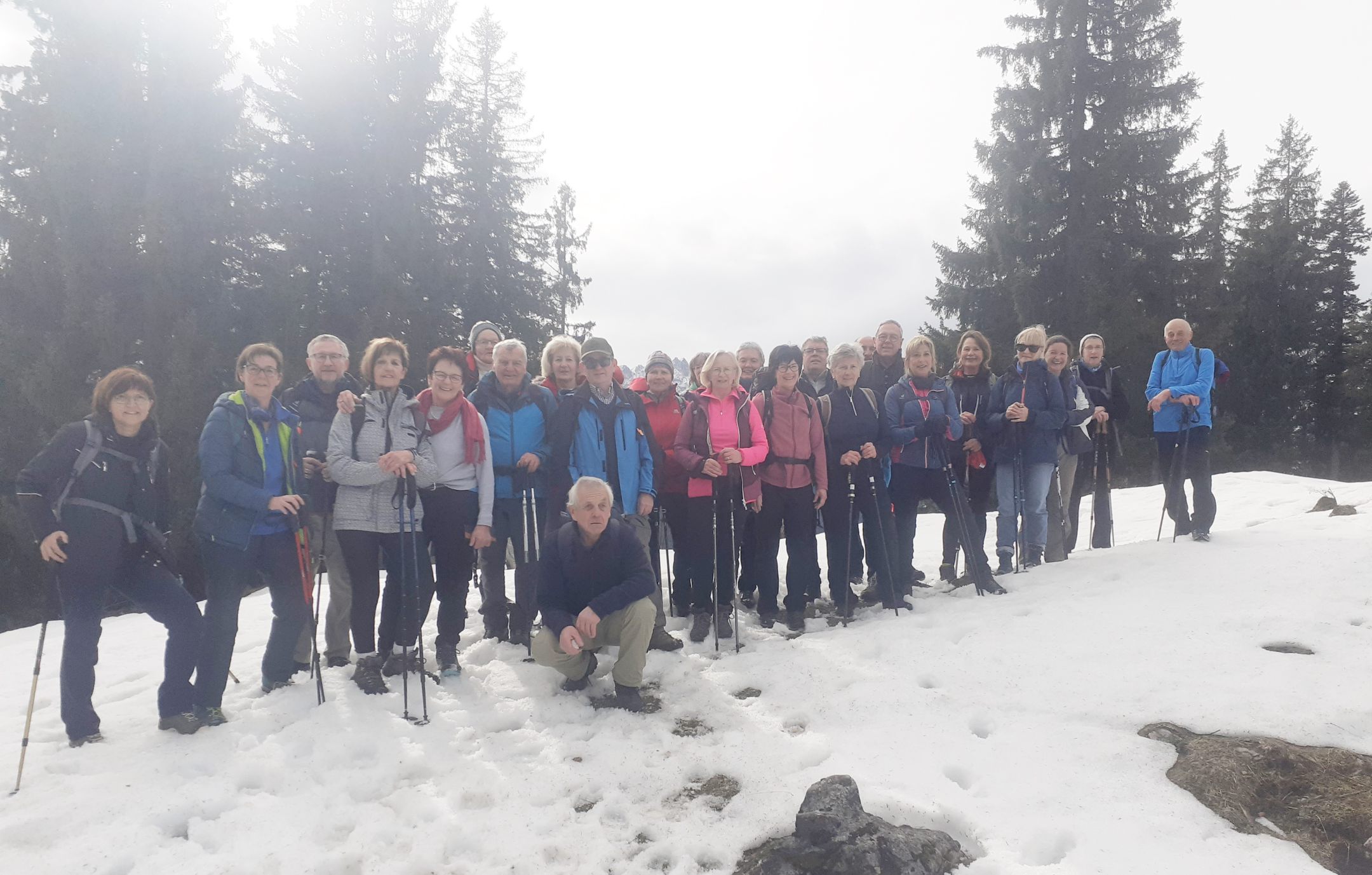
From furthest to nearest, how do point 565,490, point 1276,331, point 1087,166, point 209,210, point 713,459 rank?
point 1276,331
point 1087,166
point 209,210
point 713,459
point 565,490

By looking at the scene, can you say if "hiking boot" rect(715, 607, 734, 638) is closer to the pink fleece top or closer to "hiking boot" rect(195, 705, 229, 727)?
the pink fleece top

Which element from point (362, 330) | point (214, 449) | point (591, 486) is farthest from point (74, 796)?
point (362, 330)

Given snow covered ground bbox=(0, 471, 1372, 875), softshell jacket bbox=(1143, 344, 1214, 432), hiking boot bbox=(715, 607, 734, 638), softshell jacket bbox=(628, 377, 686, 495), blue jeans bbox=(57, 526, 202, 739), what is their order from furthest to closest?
softshell jacket bbox=(1143, 344, 1214, 432) < softshell jacket bbox=(628, 377, 686, 495) < hiking boot bbox=(715, 607, 734, 638) < blue jeans bbox=(57, 526, 202, 739) < snow covered ground bbox=(0, 471, 1372, 875)

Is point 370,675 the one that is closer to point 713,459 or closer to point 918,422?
point 713,459

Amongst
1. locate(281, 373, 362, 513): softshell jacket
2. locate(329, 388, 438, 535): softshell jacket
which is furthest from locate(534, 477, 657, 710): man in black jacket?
locate(281, 373, 362, 513): softshell jacket

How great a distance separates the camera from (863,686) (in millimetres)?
4887

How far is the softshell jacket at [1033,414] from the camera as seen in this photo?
7.01 metres

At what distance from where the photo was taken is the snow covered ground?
10.9ft

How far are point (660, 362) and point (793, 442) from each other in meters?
1.44

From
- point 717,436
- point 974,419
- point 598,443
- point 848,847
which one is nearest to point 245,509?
point 598,443

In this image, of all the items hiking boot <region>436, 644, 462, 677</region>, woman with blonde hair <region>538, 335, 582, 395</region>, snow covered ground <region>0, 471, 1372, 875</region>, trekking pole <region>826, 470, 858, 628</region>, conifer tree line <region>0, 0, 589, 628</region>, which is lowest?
snow covered ground <region>0, 471, 1372, 875</region>

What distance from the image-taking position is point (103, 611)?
4.34 meters

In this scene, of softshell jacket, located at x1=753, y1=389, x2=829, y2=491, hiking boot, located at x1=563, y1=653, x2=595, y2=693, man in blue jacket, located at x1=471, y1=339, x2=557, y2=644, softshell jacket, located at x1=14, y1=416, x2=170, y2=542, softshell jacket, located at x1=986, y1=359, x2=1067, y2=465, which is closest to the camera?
softshell jacket, located at x1=14, y1=416, x2=170, y2=542

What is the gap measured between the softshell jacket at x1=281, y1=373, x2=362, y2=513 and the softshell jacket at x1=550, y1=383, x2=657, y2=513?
156cm
